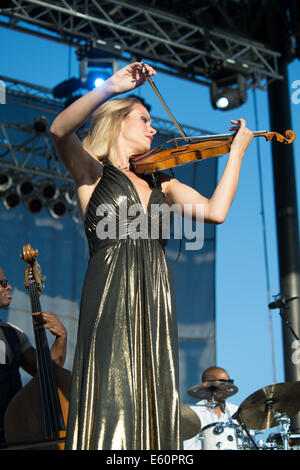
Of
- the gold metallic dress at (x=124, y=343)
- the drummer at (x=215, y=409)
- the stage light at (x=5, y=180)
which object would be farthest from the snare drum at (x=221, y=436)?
the stage light at (x=5, y=180)

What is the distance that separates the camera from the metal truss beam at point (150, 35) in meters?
6.60

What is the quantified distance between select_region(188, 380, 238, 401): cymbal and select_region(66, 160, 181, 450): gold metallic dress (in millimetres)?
3717

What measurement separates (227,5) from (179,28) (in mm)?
1026

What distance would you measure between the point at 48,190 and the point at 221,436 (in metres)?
3.57

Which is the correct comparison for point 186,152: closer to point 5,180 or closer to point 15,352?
point 15,352

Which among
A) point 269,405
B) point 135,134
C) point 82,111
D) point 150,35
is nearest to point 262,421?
point 269,405

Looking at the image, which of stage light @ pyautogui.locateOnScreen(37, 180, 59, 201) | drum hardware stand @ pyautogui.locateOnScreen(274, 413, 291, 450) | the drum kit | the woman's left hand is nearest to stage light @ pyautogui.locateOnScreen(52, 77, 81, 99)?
stage light @ pyautogui.locateOnScreen(37, 180, 59, 201)

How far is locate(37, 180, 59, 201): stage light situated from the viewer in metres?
7.41

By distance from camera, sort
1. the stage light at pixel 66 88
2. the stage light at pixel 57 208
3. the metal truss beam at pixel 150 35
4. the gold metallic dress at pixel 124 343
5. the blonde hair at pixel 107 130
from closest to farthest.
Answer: the gold metallic dress at pixel 124 343 < the blonde hair at pixel 107 130 < the metal truss beam at pixel 150 35 < the stage light at pixel 66 88 < the stage light at pixel 57 208

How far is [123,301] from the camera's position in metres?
1.94

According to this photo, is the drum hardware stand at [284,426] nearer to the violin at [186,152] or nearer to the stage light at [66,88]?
the violin at [186,152]

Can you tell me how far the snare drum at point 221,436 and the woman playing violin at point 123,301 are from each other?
3.41 meters

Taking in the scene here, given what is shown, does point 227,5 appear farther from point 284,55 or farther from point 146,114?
point 146,114
